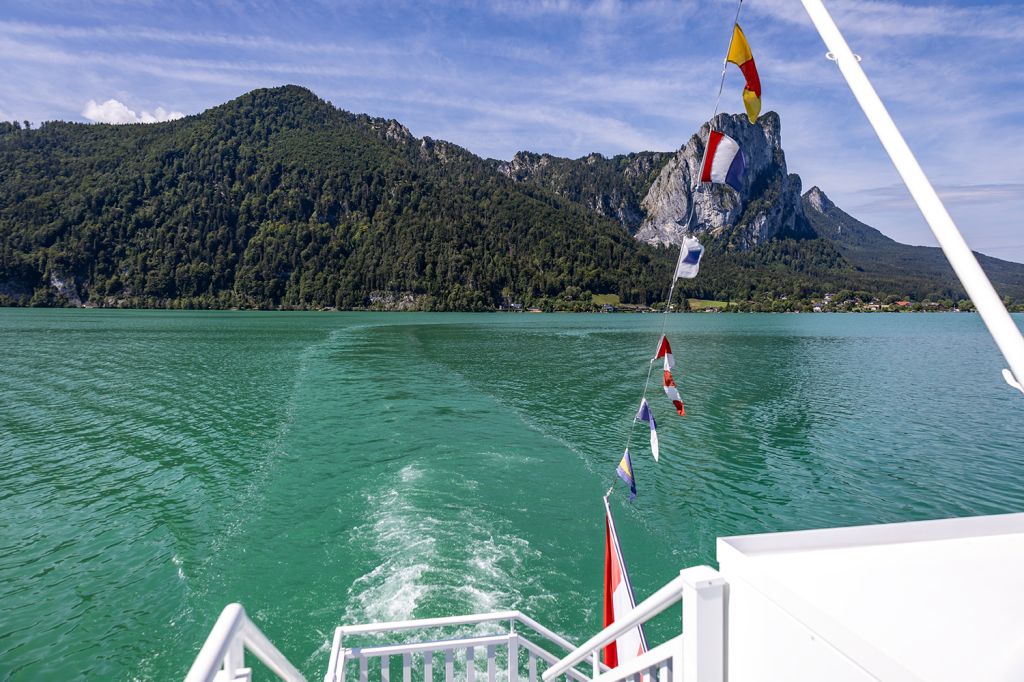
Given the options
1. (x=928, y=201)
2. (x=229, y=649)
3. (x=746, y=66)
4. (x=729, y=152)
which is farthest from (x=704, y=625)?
(x=729, y=152)

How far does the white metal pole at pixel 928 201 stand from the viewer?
8.27 ft

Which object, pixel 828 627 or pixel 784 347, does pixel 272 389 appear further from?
pixel 784 347

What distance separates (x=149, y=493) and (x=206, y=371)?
23801 millimetres

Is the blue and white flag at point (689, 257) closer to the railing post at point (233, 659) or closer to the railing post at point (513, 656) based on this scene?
the railing post at point (513, 656)

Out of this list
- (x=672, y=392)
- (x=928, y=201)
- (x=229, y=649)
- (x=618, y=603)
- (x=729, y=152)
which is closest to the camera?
(x=229, y=649)

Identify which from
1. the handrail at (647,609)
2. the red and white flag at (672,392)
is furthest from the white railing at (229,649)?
the red and white flag at (672,392)

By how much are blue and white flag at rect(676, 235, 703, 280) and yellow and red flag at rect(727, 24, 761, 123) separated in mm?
1539

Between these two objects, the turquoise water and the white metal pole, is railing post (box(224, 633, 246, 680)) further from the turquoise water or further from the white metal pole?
the turquoise water

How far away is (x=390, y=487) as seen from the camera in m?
14.7

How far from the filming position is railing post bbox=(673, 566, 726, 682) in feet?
6.32

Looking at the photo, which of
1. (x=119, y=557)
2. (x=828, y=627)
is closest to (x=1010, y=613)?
(x=828, y=627)

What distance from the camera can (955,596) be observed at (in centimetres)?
213

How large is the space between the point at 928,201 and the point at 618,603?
4.45 m

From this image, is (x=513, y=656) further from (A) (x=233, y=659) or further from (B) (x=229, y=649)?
(B) (x=229, y=649)
